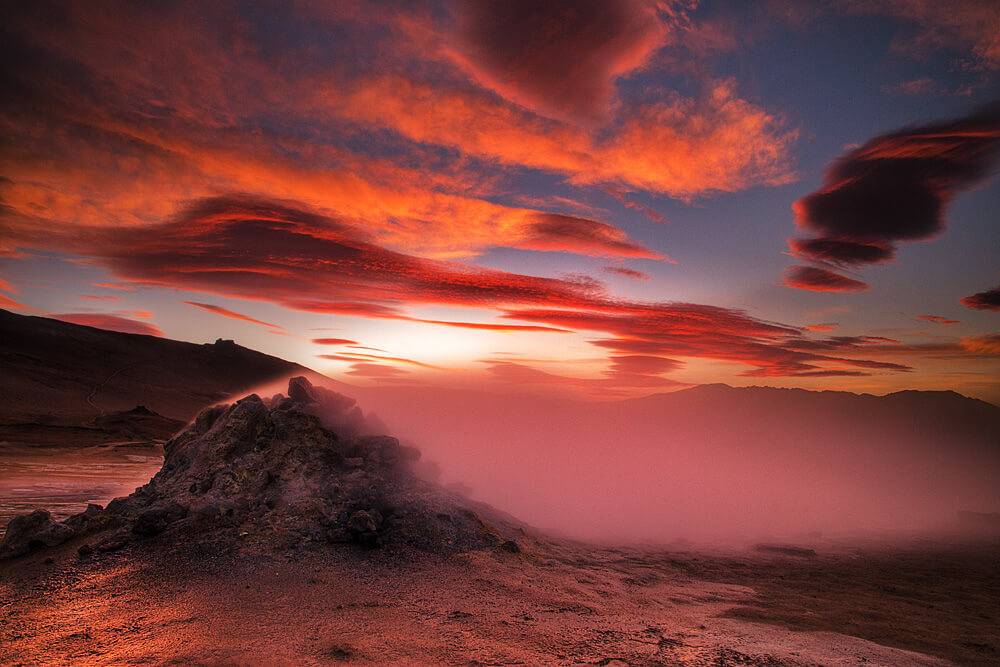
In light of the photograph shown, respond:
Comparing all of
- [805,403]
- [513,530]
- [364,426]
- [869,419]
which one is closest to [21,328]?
[364,426]

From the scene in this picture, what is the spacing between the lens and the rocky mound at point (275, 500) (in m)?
8.70

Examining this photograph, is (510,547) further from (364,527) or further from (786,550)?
(786,550)

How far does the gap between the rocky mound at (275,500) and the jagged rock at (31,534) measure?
0.02 meters

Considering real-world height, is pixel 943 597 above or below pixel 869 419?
below

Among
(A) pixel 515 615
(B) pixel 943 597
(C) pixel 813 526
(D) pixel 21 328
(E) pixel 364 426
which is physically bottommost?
(C) pixel 813 526

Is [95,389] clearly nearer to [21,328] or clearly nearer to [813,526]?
[21,328]

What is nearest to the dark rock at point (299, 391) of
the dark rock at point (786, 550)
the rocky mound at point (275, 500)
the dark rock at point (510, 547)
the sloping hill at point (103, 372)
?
the rocky mound at point (275, 500)

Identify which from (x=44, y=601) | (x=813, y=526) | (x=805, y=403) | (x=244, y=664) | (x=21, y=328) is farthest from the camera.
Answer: (x=805, y=403)

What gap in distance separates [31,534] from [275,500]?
423 centimetres

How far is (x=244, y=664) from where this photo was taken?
5.09 meters

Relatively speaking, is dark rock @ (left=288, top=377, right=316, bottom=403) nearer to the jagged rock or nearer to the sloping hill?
the jagged rock

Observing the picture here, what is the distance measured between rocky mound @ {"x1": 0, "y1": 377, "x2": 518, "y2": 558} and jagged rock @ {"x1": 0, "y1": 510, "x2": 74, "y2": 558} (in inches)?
0.7

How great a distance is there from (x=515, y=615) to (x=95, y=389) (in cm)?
8291

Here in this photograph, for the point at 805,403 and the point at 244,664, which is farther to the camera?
the point at 805,403
